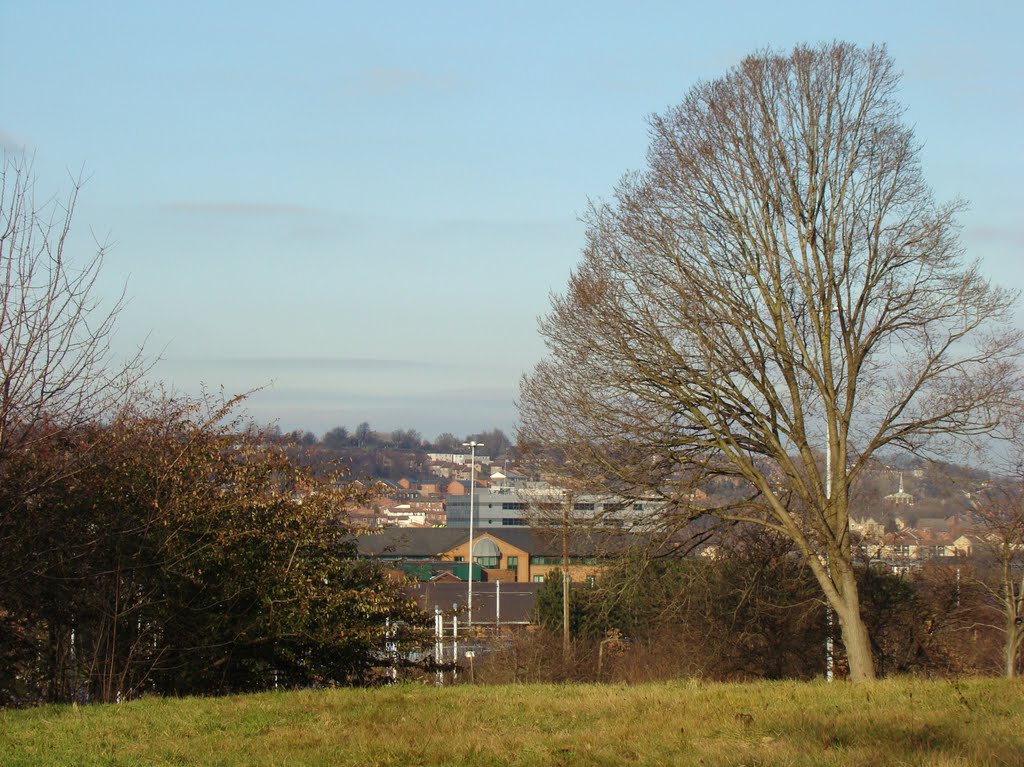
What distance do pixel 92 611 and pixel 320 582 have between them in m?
2.83

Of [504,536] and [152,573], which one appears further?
[504,536]

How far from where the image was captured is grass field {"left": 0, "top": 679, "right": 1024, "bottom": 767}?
689 centimetres

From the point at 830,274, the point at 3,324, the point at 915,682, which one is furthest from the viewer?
the point at 830,274

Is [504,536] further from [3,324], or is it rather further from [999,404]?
[3,324]

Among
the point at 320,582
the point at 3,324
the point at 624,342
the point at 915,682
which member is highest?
the point at 624,342

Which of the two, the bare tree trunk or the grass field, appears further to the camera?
the bare tree trunk

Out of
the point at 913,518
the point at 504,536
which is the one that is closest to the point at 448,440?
the point at 504,536

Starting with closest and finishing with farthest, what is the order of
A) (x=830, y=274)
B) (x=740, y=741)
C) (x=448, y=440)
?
(x=740, y=741)
(x=830, y=274)
(x=448, y=440)

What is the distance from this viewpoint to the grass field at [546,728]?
22.6 feet

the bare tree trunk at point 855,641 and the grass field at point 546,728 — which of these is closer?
the grass field at point 546,728

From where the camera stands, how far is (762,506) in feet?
52.0

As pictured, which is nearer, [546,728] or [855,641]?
[546,728]

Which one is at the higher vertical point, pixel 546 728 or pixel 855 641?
pixel 546 728

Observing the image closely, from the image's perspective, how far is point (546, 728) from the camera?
8188 millimetres
